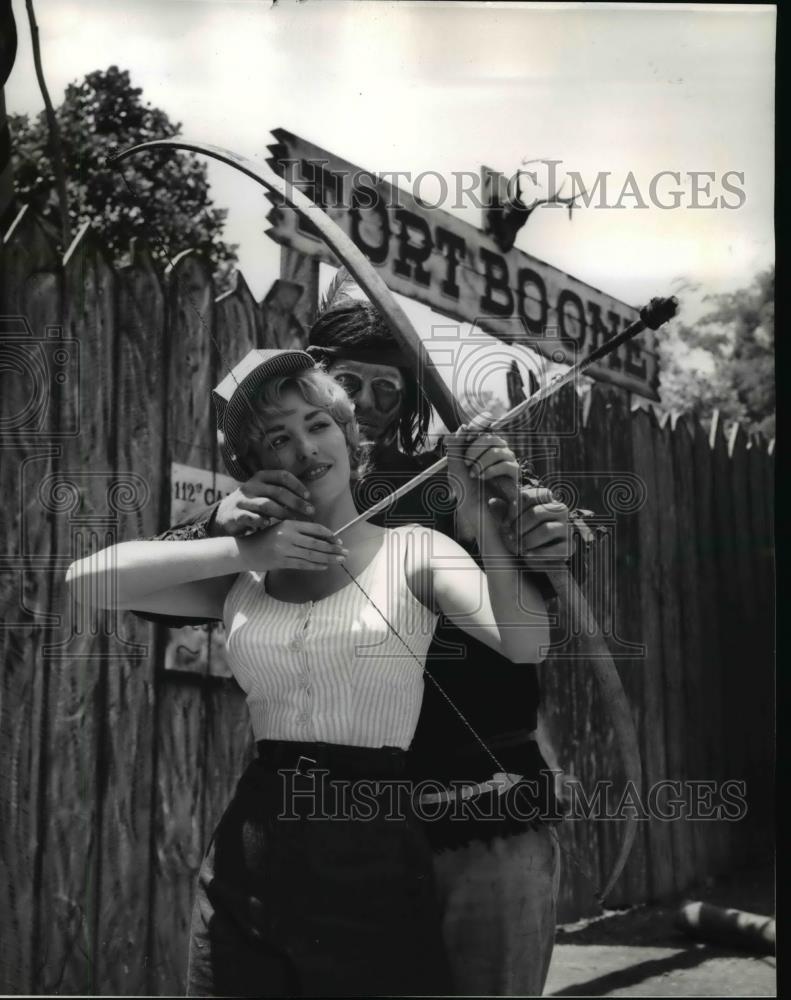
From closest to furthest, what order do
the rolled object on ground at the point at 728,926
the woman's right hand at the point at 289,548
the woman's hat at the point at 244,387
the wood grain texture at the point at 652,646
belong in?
the woman's right hand at the point at 289,548 → the woman's hat at the point at 244,387 → the rolled object on ground at the point at 728,926 → the wood grain texture at the point at 652,646

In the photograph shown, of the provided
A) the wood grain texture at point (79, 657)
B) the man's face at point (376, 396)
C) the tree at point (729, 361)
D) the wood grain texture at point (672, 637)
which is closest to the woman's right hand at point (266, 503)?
the man's face at point (376, 396)

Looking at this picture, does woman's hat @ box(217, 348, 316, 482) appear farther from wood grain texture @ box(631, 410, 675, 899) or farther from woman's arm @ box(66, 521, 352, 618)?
wood grain texture @ box(631, 410, 675, 899)

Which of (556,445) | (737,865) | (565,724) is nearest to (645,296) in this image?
(556,445)

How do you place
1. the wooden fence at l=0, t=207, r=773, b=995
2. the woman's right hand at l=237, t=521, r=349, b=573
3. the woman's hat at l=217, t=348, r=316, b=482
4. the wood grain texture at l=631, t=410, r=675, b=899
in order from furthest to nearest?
the wood grain texture at l=631, t=410, r=675, b=899 → the wooden fence at l=0, t=207, r=773, b=995 → the woman's hat at l=217, t=348, r=316, b=482 → the woman's right hand at l=237, t=521, r=349, b=573

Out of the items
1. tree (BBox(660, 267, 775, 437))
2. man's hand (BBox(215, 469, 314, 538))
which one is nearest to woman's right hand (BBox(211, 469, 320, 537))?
man's hand (BBox(215, 469, 314, 538))

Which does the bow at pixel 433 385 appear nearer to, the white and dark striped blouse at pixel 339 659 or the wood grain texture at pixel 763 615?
the white and dark striped blouse at pixel 339 659

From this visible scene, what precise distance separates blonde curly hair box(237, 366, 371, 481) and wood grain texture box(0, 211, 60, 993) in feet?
1.63

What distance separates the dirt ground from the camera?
241 cm

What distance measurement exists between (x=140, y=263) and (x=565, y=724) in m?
1.36

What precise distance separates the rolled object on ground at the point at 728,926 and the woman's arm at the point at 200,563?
139cm

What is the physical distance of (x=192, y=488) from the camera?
2357mm

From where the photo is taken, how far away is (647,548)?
2730 millimetres

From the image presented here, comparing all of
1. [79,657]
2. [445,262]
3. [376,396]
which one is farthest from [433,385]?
[79,657]

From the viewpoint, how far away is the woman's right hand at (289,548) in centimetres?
182
